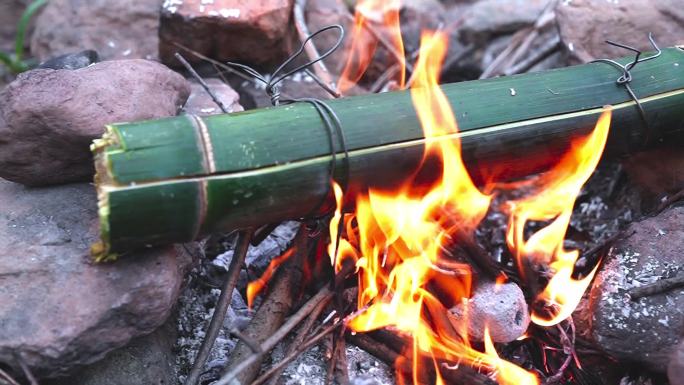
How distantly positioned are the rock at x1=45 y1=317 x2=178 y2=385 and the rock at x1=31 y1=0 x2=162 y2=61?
199 centimetres

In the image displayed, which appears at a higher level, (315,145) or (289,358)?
(315,145)

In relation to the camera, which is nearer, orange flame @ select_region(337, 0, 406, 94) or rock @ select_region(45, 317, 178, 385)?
rock @ select_region(45, 317, 178, 385)

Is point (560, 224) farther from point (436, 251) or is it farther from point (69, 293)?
point (69, 293)

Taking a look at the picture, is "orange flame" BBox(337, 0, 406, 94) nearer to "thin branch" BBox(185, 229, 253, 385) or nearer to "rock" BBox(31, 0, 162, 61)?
"rock" BBox(31, 0, 162, 61)

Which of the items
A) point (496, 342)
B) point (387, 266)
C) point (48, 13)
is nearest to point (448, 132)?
point (387, 266)

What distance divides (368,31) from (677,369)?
2584 millimetres

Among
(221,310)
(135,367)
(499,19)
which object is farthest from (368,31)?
(135,367)

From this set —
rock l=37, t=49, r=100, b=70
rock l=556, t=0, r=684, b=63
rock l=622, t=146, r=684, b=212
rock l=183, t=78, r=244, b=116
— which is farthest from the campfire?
rock l=556, t=0, r=684, b=63

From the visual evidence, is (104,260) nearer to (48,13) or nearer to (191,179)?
(191,179)

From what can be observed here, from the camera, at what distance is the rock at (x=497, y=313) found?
240 centimetres

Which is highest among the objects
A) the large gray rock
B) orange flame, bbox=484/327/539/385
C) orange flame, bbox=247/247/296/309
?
the large gray rock

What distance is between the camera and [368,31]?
4070 millimetres

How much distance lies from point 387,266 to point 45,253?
1.18m

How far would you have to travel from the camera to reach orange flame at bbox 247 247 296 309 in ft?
8.71
